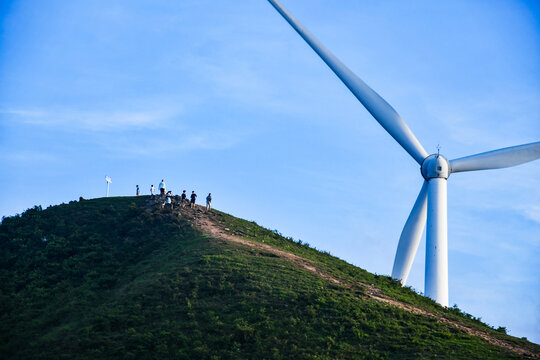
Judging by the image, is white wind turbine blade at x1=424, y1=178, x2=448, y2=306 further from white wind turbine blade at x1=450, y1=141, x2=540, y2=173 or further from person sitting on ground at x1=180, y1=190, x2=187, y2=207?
person sitting on ground at x1=180, y1=190, x2=187, y2=207

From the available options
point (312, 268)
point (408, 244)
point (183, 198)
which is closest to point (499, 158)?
point (408, 244)

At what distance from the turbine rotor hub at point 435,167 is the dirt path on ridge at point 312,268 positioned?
46.7ft

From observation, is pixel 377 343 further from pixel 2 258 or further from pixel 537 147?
pixel 2 258

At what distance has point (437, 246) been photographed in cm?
5138

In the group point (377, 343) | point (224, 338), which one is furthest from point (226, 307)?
point (377, 343)

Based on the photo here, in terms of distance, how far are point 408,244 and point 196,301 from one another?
25.5 m

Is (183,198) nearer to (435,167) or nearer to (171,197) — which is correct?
(171,197)

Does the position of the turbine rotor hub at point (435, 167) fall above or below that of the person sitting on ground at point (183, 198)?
above

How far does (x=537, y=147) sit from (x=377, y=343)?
30.5 m

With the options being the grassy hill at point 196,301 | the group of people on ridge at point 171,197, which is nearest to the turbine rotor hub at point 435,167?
the grassy hill at point 196,301

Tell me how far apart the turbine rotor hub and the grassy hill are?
38.3 ft

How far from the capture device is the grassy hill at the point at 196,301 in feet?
110

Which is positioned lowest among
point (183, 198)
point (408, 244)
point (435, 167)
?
point (408, 244)

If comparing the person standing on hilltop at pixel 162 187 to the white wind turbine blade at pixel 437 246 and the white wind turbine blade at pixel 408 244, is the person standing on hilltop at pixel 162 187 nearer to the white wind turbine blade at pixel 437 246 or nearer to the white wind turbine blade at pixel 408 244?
the white wind turbine blade at pixel 408 244
